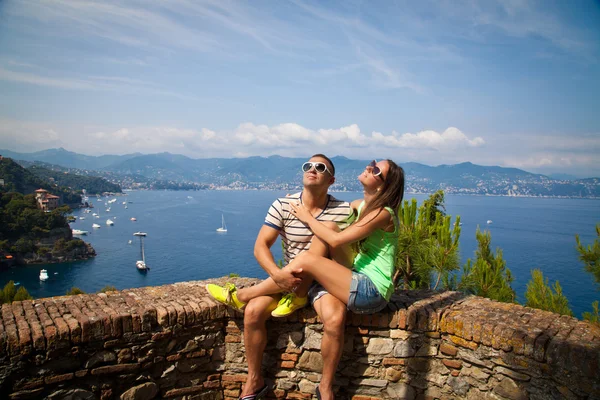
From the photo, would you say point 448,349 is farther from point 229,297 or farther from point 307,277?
point 229,297

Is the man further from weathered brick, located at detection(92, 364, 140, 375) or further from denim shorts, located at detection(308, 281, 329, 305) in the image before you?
weathered brick, located at detection(92, 364, 140, 375)

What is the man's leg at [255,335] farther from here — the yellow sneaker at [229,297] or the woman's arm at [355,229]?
the woman's arm at [355,229]

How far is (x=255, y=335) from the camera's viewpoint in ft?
10.1

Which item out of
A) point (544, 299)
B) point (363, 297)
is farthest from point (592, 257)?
point (363, 297)

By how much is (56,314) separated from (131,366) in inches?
27.3

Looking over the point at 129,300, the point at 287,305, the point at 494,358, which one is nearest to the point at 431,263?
the point at 494,358

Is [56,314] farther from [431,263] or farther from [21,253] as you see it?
[21,253]

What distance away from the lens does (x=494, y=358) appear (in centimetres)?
277

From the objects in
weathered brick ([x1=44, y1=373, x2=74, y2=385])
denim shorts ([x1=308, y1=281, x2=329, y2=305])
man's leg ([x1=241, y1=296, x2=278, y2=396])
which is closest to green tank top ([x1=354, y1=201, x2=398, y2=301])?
denim shorts ([x1=308, y1=281, x2=329, y2=305])

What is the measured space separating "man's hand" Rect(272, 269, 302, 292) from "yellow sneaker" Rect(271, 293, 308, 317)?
0.11 m

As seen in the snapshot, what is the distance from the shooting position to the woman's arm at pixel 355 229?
296cm

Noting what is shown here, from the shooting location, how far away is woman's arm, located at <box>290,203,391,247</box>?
296cm

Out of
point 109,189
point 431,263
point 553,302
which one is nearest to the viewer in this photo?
point 431,263

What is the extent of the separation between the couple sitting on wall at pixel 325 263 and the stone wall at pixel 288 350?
23 centimetres
